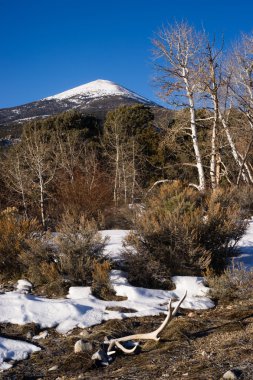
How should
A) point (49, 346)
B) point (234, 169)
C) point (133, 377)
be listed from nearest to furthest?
1. point (133, 377)
2. point (49, 346)
3. point (234, 169)

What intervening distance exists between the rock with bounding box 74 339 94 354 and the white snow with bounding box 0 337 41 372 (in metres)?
0.46

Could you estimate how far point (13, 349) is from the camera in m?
4.61

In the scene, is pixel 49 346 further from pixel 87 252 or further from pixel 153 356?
pixel 87 252

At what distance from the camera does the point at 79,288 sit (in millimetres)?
6332

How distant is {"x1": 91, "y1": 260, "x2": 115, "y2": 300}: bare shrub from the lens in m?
6.19

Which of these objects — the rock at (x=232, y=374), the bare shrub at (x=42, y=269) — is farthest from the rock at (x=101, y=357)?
the bare shrub at (x=42, y=269)

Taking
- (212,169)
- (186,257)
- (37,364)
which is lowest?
(37,364)

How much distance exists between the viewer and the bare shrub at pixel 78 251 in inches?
258

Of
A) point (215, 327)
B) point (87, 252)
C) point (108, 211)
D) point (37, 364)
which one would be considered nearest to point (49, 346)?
point (37, 364)

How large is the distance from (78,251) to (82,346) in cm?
248

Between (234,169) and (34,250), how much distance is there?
18.3 meters

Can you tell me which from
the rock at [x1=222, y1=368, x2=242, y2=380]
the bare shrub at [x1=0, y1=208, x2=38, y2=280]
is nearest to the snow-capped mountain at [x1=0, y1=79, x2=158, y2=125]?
the bare shrub at [x1=0, y1=208, x2=38, y2=280]

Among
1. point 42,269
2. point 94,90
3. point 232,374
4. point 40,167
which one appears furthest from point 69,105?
point 232,374

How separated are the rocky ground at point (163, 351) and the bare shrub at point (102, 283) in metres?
0.89
